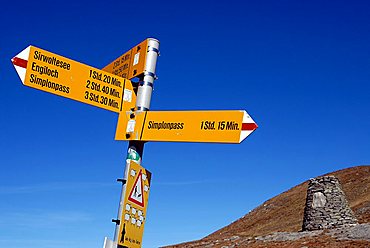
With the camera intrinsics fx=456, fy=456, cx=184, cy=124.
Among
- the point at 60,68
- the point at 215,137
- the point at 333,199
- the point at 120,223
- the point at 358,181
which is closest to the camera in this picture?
the point at 120,223

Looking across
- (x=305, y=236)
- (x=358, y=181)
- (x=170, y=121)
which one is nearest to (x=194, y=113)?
(x=170, y=121)

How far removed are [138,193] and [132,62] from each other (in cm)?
190

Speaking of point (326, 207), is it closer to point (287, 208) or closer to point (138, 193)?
point (287, 208)

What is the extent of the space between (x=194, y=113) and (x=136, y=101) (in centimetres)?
80

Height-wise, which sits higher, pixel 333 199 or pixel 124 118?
pixel 333 199

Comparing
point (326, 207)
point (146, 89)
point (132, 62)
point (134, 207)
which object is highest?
point (326, 207)

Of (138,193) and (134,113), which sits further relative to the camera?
(134,113)

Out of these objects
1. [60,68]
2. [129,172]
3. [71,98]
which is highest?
[60,68]

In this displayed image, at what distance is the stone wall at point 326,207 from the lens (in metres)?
28.3

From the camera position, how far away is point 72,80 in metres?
5.83

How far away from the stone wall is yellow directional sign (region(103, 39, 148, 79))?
24.6 metres

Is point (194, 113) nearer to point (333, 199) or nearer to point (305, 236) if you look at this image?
point (305, 236)

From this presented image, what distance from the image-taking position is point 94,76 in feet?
19.6

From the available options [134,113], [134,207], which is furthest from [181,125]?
[134,207]
